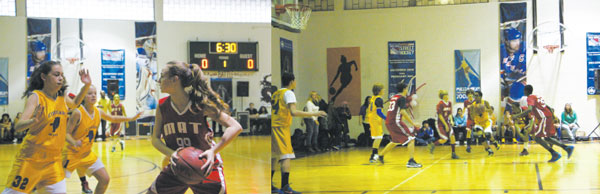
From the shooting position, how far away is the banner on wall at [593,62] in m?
4.31

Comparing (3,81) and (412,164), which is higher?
(3,81)

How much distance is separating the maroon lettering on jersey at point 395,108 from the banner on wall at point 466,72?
450 millimetres

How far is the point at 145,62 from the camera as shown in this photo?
7.77 metres

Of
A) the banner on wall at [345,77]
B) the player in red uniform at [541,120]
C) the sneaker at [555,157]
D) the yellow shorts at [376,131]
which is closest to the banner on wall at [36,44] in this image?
the banner on wall at [345,77]

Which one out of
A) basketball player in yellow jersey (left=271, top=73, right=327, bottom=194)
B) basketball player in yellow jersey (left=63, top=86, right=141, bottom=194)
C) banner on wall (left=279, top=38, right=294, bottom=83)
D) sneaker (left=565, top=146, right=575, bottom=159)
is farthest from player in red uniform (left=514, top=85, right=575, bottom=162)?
basketball player in yellow jersey (left=63, top=86, right=141, bottom=194)

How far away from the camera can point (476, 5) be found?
15.2 feet

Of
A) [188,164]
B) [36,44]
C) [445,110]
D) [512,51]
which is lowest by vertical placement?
[188,164]

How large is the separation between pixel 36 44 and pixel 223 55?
374cm

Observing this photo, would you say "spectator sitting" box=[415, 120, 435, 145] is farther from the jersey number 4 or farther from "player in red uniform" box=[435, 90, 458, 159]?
the jersey number 4

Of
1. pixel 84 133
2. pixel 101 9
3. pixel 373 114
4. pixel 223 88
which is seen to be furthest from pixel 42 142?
pixel 223 88

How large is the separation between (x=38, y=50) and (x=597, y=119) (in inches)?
229

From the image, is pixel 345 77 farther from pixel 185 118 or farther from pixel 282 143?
pixel 185 118

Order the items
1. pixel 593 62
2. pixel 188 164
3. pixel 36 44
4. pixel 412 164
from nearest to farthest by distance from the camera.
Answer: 1. pixel 188 164
2. pixel 593 62
3. pixel 412 164
4. pixel 36 44

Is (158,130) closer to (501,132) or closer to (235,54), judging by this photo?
(501,132)
